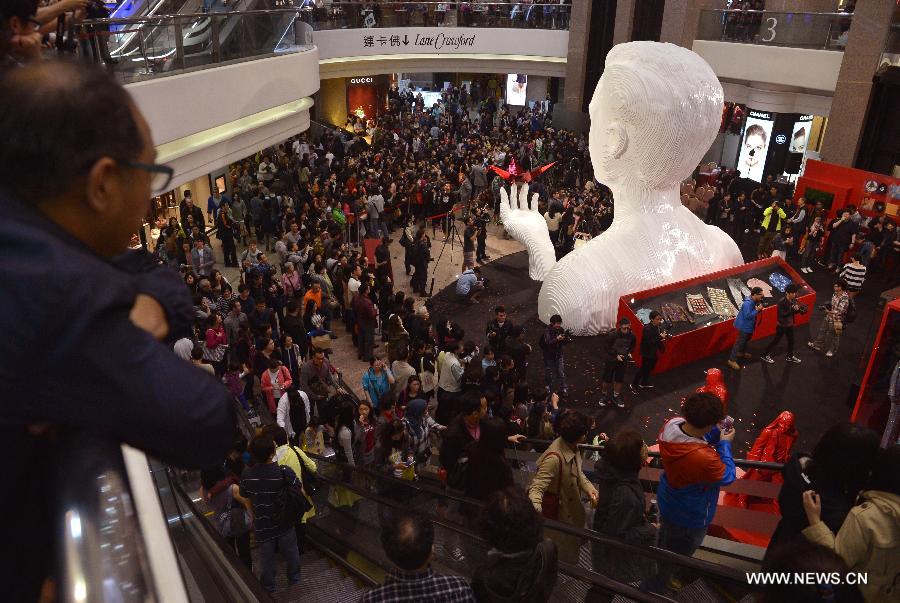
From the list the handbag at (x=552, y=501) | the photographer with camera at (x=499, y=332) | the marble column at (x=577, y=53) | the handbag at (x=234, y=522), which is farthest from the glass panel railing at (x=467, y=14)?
the handbag at (x=552, y=501)

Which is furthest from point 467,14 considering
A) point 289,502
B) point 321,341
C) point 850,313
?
point 289,502

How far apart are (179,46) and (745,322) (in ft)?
28.2

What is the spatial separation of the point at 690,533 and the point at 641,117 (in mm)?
7163

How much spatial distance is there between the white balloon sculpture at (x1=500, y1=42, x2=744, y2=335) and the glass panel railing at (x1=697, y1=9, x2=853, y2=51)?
693 cm

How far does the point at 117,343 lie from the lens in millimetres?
859

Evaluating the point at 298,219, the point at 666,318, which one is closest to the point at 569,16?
the point at 298,219

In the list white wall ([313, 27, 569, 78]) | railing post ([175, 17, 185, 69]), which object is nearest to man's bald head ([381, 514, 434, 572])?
railing post ([175, 17, 185, 69])

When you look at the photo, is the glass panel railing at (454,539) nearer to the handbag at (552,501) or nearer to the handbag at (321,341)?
the handbag at (552,501)

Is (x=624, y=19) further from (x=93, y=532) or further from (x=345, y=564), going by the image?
(x=93, y=532)

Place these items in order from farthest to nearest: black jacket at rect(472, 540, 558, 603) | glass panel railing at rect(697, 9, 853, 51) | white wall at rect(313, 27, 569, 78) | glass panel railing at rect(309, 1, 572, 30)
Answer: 1. white wall at rect(313, 27, 569, 78)
2. glass panel railing at rect(309, 1, 572, 30)
3. glass panel railing at rect(697, 9, 853, 51)
4. black jacket at rect(472, 540, 558, 603)

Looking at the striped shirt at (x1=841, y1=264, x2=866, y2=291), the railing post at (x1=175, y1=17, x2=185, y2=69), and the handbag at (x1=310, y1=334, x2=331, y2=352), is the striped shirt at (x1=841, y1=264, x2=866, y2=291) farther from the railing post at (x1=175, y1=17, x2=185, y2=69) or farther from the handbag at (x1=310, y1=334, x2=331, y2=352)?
the railing post at (x1=175, y1=17, x2=185, y2=69)

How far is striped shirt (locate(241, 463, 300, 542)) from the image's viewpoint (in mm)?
3781

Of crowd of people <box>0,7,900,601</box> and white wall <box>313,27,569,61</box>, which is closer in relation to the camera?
crowd of people <box>0,7,900,601</box>

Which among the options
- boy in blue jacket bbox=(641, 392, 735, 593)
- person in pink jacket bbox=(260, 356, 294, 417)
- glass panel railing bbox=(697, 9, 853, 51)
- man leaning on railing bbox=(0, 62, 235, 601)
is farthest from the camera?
glass panel railing bbox=(697, 9, 853, 51)
